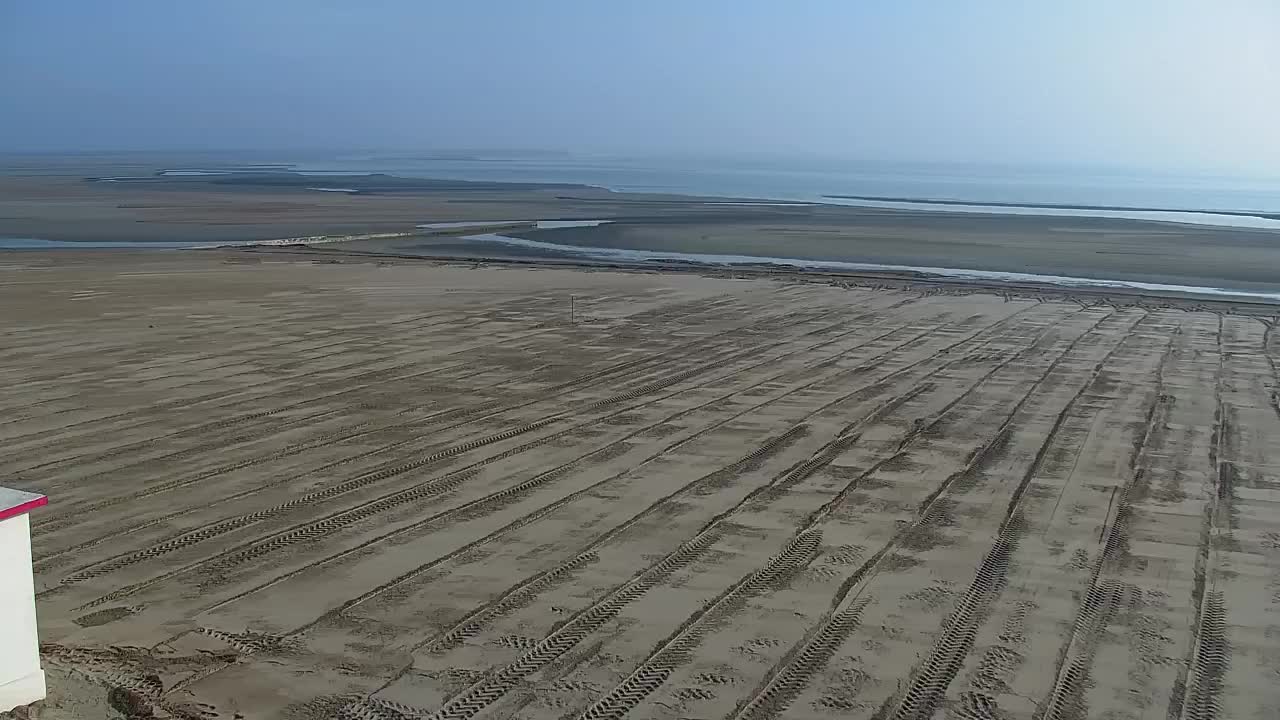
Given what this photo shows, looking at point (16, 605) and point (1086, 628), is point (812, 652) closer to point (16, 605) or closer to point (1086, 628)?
point (1086, 628)

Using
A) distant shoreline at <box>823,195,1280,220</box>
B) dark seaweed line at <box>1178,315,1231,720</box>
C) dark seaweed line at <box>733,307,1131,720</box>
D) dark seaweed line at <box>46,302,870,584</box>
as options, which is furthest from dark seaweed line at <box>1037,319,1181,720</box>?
distant shoreline at <box>823,195,1280,220</box>

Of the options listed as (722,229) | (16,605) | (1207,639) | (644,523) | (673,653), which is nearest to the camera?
Answer: (16,605)

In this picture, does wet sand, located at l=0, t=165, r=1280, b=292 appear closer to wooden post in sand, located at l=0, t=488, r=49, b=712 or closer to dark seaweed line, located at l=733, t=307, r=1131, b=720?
dark seaweed line, located at l=733, t=307, r=1131, b=720

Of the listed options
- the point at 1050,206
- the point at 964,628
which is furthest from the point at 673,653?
the point at 1050,206

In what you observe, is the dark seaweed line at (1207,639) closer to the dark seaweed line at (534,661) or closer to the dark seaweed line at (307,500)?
the dark seaweed line at (534,661)

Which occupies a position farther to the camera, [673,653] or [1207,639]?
[1207,639]

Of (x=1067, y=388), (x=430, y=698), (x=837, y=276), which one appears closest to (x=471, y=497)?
(x=430, y=698)
